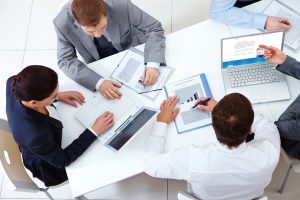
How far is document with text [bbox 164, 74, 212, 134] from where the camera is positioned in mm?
1630

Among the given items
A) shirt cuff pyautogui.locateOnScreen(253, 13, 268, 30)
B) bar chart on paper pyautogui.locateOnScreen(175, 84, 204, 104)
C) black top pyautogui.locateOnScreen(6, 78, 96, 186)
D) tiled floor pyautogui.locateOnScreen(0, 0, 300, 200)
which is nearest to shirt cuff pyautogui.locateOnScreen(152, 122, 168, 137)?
bar chart on paper pyautogui.locateOnScreen(175, 84, 204, 104)

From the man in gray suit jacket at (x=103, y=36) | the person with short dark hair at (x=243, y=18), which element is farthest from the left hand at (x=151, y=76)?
the person with short dark hair at (x=243, y=18)

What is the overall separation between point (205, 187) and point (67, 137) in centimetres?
69

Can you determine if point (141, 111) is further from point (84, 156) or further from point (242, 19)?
point (242, 19)

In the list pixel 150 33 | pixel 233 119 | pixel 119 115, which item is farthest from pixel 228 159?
pixel 150 33

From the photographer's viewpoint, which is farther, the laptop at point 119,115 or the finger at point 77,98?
the finger at point 77,98

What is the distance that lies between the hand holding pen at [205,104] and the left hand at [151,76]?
0.25m

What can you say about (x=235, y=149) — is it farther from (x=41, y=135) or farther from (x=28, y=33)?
(x=28, y=33)

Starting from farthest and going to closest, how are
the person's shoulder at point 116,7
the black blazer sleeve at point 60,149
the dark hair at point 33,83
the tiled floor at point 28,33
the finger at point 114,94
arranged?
the tiled floor at point 28,33
the person's shoulder at point 116,7
the finger at point 114,94
the black blazer sleeve at point 60,149
the dark hair at point 33,83

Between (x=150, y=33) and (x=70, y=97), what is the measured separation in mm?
571

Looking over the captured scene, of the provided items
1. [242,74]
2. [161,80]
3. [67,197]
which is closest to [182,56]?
[161,80]

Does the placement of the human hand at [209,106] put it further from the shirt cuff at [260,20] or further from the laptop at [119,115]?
the shirt cuff at [260,20]

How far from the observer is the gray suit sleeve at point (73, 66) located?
1.79 metres

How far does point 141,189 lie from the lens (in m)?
2.24
